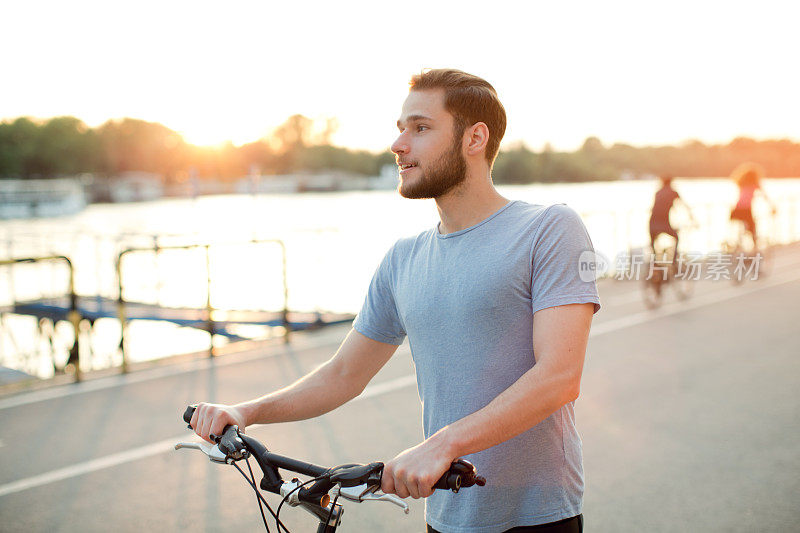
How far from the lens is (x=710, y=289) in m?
13.4

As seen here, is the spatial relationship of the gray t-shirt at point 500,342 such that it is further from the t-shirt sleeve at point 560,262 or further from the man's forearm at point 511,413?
the man's forearm at point 511,413

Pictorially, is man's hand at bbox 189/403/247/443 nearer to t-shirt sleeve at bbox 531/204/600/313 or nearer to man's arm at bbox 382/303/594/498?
man's arm at bbox 382/303/594/498

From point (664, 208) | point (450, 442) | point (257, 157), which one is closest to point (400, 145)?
point (450, 442)

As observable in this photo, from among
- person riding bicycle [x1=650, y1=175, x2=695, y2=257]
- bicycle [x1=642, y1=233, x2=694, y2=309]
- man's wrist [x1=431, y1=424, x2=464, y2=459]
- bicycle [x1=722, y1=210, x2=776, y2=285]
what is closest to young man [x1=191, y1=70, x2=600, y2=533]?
man's wrist [x1=431, y1=424, x2=464, y2=459]

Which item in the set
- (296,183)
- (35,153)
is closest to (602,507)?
(296,183)

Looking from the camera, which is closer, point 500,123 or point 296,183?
point 500,123

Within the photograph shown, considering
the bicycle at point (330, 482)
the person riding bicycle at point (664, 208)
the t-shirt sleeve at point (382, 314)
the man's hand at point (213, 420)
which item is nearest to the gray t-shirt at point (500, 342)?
the t-shirt sleeve at point (382, 314)

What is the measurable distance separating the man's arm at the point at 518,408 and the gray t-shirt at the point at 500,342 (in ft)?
0.21

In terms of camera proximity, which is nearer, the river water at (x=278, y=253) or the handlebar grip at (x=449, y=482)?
the handlebar grip at (x=449, y=482)

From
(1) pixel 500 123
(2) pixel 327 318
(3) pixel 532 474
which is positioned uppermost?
(1) pixel 500 123

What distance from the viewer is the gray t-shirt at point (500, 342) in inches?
75.7

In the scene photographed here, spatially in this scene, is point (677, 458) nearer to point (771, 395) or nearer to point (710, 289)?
point (771, 395)

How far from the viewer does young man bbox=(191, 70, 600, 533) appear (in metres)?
1.83

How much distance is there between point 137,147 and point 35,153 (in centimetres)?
3406
